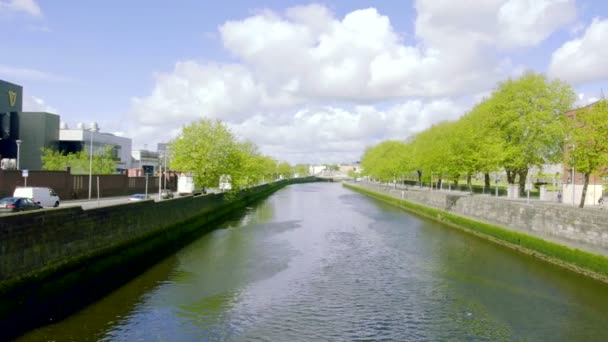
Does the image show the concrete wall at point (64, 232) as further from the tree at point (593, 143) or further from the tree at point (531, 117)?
the tree at point (531, 117)

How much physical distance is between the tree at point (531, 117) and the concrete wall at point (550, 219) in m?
10.1

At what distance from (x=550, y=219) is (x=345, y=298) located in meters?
19.7

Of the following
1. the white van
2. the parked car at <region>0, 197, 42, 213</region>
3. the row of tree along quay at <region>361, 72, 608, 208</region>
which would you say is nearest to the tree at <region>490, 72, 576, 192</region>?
the row of tree along quay at <region>361, 72, 608, 208</region>

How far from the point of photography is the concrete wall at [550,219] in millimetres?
27844

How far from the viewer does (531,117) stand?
57.5m

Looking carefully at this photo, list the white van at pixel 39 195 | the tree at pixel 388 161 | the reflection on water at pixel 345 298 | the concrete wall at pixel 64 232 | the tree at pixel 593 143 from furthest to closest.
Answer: the tree at pixel 388 161, the white van at pixel 39 195, the tree at pixel 593 143, the concrete wall at pixel 64 232, the reflection on water at pixel 345 298

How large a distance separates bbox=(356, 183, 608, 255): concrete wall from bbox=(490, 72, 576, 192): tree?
396 inches

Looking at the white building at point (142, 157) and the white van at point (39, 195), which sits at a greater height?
the white building at point (142, 157)

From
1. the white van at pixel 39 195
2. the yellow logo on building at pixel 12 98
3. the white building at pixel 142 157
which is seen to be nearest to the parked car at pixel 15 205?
the white van at pixel 39 195

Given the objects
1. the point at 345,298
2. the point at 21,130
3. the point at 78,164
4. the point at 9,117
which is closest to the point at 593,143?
the point at 345,298

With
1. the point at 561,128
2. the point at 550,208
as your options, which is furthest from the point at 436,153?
the point at 550,208

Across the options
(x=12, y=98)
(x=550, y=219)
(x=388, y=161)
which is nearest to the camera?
(x=550, y=219)

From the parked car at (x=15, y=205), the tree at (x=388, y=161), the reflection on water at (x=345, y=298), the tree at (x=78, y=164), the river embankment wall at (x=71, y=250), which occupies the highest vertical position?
the tree at (x=388, y=161)

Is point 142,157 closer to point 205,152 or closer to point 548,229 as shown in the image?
point 205,152
